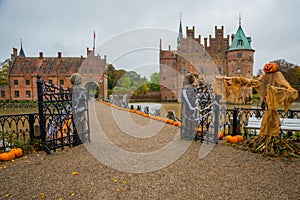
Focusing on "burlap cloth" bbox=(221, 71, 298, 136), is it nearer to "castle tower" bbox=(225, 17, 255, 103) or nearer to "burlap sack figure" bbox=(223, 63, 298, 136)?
"burlap sack figure" bbox=(223, 63, 298, 136)

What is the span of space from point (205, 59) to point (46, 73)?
108 feet

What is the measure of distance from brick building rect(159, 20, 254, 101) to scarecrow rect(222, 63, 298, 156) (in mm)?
29617

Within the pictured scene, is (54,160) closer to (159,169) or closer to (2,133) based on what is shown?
(2,133)

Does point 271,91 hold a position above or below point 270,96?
above

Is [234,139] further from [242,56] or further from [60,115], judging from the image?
[242,56]

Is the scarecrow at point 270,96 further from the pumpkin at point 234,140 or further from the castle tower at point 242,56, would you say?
the castle tower at point 242,56

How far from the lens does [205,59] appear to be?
126 feet

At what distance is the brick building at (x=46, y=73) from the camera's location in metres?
38.9

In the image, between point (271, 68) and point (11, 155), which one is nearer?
point (11, 155)

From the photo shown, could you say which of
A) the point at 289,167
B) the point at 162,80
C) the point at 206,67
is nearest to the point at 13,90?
the point at 162,80

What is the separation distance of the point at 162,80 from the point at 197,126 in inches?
1448

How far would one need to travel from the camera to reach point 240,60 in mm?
34688

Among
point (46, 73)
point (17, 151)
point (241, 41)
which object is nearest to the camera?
point (17, 151)

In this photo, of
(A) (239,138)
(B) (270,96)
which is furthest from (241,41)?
(B) (270,96)
